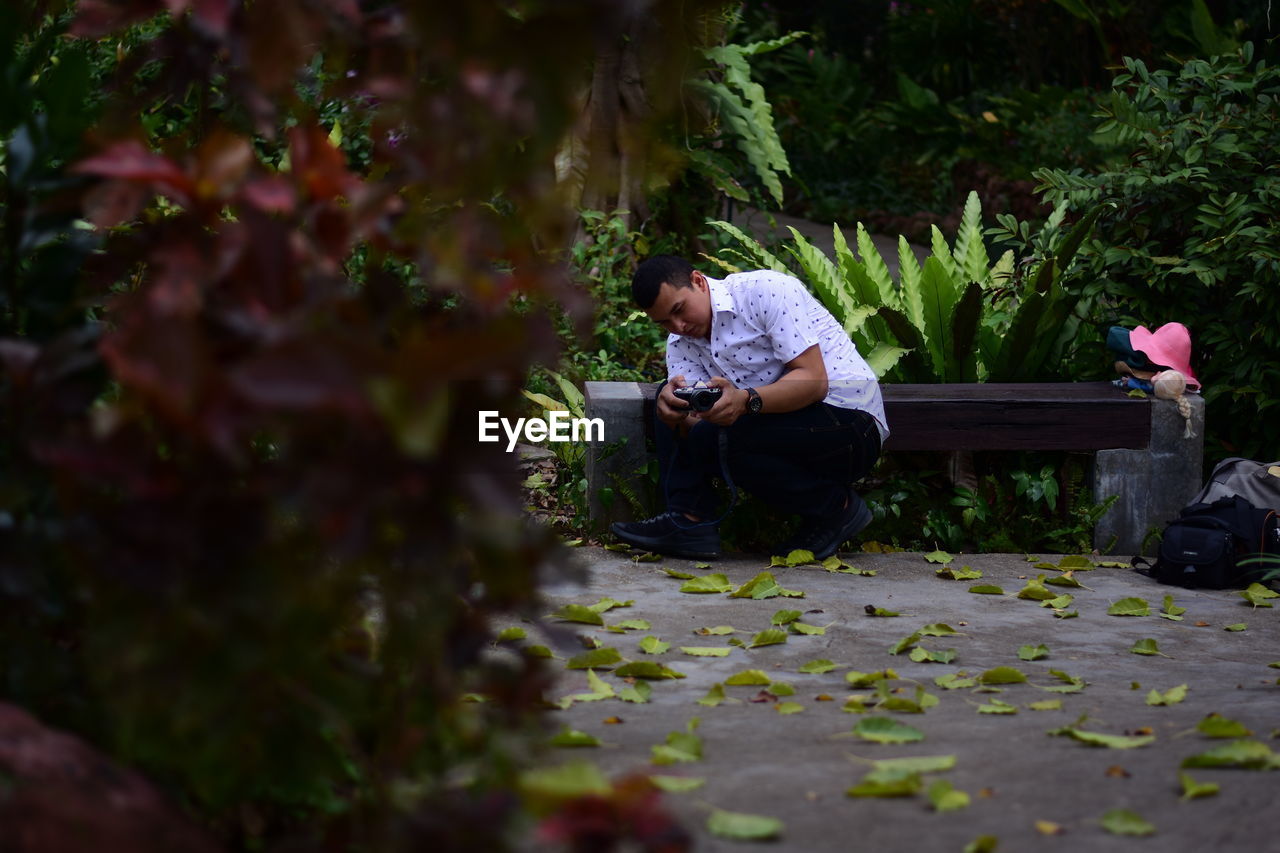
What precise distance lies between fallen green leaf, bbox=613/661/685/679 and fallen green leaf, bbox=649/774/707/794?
0.71 m

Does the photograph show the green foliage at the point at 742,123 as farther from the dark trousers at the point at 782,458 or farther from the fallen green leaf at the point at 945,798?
the fallen green leaf at the point at 945,798

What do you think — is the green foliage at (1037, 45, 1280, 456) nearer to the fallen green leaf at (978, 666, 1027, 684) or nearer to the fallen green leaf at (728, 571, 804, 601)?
the fallen green leaf at (728, 571, 804, 601)

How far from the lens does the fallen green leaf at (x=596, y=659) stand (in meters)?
3.19

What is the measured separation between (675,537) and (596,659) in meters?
1.37

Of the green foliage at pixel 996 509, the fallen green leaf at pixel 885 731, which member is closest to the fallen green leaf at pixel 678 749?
the fallen green leaf at pixel 885 731

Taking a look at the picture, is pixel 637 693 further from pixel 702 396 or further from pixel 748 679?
pixel 702 396

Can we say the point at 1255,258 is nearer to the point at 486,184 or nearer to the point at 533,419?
the point at 533,419

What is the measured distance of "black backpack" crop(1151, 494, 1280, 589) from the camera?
427 centimetres

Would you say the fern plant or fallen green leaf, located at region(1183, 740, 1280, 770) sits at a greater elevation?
the fern plant

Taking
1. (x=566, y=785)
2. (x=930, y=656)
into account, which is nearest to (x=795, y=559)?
(x=930, y=656)

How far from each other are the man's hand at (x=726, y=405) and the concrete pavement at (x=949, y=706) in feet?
1.59

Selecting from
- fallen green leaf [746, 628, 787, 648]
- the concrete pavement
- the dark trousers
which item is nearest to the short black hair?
the dark trousers

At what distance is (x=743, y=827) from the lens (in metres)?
2.13
